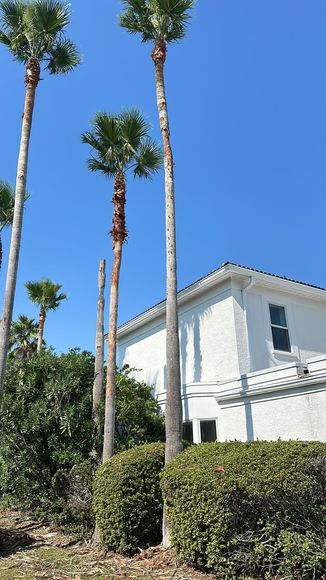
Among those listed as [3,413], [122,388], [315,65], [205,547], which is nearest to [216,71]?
[315,65]

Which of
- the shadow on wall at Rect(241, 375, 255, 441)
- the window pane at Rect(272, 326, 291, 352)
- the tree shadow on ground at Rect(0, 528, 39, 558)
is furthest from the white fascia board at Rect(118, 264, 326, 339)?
the tree shadow on ground at Rect(0, 528, 39, 558)

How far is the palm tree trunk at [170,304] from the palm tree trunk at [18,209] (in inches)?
144

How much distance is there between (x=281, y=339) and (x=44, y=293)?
13.7m

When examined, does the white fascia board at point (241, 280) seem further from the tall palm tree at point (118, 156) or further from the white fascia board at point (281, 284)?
the tall palm tree at point (118, 156)

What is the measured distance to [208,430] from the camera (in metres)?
12.8

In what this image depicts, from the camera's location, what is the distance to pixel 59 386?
37.6 feet

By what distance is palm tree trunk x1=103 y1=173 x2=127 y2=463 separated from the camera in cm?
1033

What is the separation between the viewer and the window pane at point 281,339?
46.9ft

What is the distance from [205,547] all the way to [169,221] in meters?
6.69

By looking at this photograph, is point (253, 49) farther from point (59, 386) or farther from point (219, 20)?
point (59, 386)

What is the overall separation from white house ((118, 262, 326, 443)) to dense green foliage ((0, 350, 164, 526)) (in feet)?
7.13

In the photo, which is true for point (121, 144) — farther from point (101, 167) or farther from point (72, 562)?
point (72, 562)

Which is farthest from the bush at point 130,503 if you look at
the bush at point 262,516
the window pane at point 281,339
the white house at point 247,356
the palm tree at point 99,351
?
the window pane at point 281,339

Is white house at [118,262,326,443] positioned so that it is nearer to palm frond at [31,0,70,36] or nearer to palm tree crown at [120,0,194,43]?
palm tree crown at [120,0,194,43]
